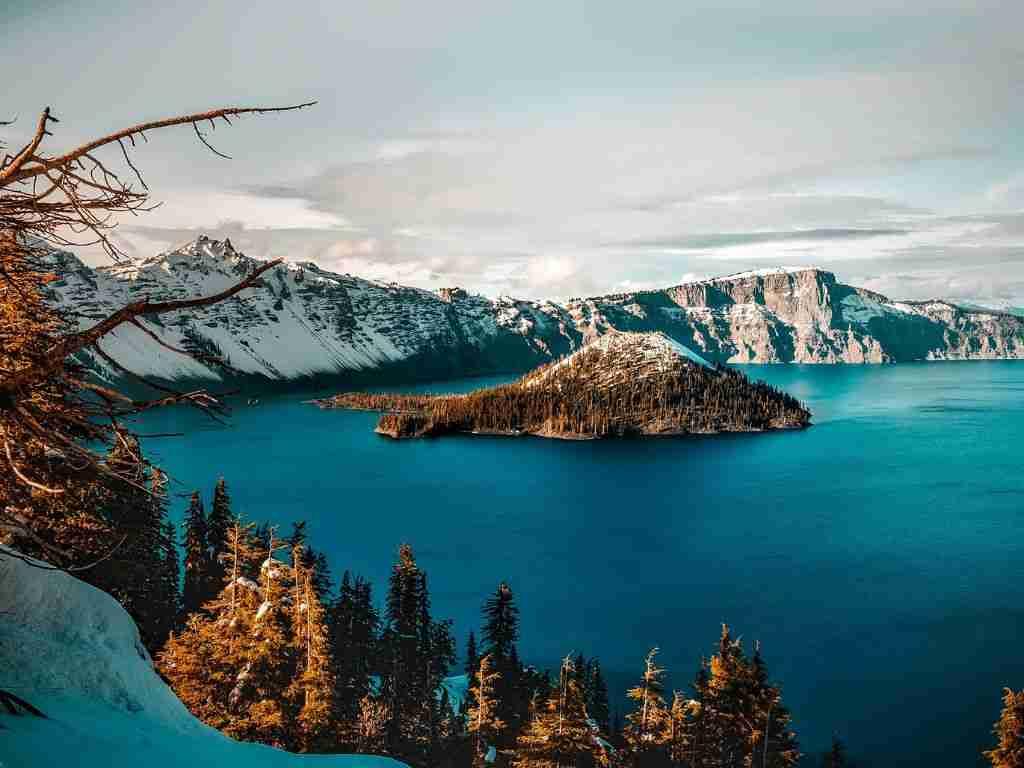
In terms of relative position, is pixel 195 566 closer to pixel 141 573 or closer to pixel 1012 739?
pixel 141 573

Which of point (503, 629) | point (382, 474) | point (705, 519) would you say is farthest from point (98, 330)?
point (382, 474)

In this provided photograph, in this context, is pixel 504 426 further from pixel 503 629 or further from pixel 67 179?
pixel 67 179

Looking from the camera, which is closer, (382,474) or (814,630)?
(814,630)

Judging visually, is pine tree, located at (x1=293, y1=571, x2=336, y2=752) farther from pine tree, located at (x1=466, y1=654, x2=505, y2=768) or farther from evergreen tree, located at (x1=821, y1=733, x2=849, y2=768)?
evergreen tree, located at (x1=821, y1=733, x2=849, y2=768)

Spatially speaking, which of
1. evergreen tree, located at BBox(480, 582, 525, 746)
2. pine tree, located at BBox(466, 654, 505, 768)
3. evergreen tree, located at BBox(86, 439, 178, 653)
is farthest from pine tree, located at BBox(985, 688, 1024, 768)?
evergreen tree, located at BBox(86, 439, 178, 653)

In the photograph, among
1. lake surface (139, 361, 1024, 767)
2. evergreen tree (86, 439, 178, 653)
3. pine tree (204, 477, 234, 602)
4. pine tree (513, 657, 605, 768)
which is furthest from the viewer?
lake surface (139, 361, 1024, 767)

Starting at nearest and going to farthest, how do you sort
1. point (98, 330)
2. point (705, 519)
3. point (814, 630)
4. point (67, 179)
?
1. point (98, 330)
2. point (67, 179)
3. point (814, 630)
4. point (705, 519)

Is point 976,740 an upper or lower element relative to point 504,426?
lower

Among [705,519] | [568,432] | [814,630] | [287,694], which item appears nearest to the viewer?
[287,694]
